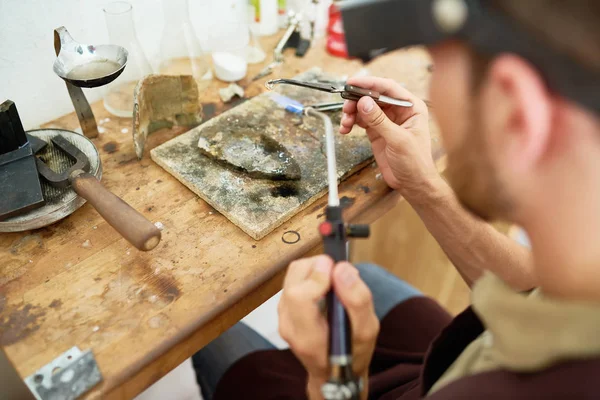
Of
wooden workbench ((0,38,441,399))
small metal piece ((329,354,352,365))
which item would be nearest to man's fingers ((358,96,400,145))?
wooden workbench ((0,38,441,399))

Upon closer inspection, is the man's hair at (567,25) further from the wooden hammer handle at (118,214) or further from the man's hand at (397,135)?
the wooden hammer handle at (118,214)

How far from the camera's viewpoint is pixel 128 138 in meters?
1.07

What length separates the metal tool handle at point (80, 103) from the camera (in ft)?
3.15

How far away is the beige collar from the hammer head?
0.72m

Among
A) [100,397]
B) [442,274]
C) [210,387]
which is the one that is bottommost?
[442,274]

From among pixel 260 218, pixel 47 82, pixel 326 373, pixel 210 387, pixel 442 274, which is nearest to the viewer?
pixel 326 373

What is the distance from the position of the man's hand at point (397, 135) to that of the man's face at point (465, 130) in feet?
1.13

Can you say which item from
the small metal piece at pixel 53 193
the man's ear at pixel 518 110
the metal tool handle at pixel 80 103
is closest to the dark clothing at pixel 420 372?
the man's ear at pixel 518 110

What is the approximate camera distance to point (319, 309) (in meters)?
0.60

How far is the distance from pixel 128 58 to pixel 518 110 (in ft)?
3.30

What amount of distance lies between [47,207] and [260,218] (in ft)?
1.23

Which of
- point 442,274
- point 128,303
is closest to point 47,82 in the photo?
point 128,303

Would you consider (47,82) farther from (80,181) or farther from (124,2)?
(80,181)

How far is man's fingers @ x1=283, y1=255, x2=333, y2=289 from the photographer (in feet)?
2.01
